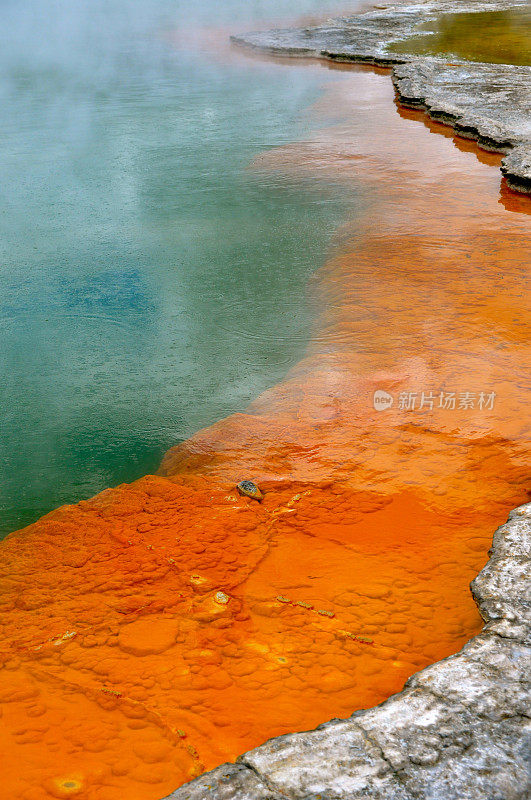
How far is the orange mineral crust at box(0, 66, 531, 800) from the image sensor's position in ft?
6.86

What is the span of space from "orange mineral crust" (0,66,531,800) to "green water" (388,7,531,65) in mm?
8885

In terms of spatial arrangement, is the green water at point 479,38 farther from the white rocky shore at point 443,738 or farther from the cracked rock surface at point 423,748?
the cracked rock surface at point 423,748

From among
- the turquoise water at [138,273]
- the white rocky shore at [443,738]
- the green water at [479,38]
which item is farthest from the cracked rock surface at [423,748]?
the green water at [479,38]

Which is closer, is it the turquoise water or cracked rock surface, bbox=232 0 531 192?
the turquoise water

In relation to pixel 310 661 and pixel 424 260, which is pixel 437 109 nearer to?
pixel 424 260

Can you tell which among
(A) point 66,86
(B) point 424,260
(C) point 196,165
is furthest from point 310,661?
(A) point 66,86

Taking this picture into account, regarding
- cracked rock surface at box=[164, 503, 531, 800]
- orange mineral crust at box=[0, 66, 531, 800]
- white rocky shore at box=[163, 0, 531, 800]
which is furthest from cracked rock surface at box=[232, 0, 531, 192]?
cracked rock surface at box=[164, 503, 531, 800]

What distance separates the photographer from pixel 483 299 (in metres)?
4.54

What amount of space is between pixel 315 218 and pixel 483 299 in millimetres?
2079

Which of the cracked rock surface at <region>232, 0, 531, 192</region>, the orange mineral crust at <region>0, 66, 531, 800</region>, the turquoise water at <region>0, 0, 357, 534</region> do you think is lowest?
the orange mineral crust at <region>0, 66, 531, 800</region>

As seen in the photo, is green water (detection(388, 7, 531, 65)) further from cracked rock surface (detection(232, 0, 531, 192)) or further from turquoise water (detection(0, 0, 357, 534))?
turquoise water (detection(0, 0, 357, 534))

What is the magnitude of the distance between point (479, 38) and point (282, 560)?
13.9m

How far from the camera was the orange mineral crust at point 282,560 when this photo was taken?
6.86ft

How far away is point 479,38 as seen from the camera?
13492mm
